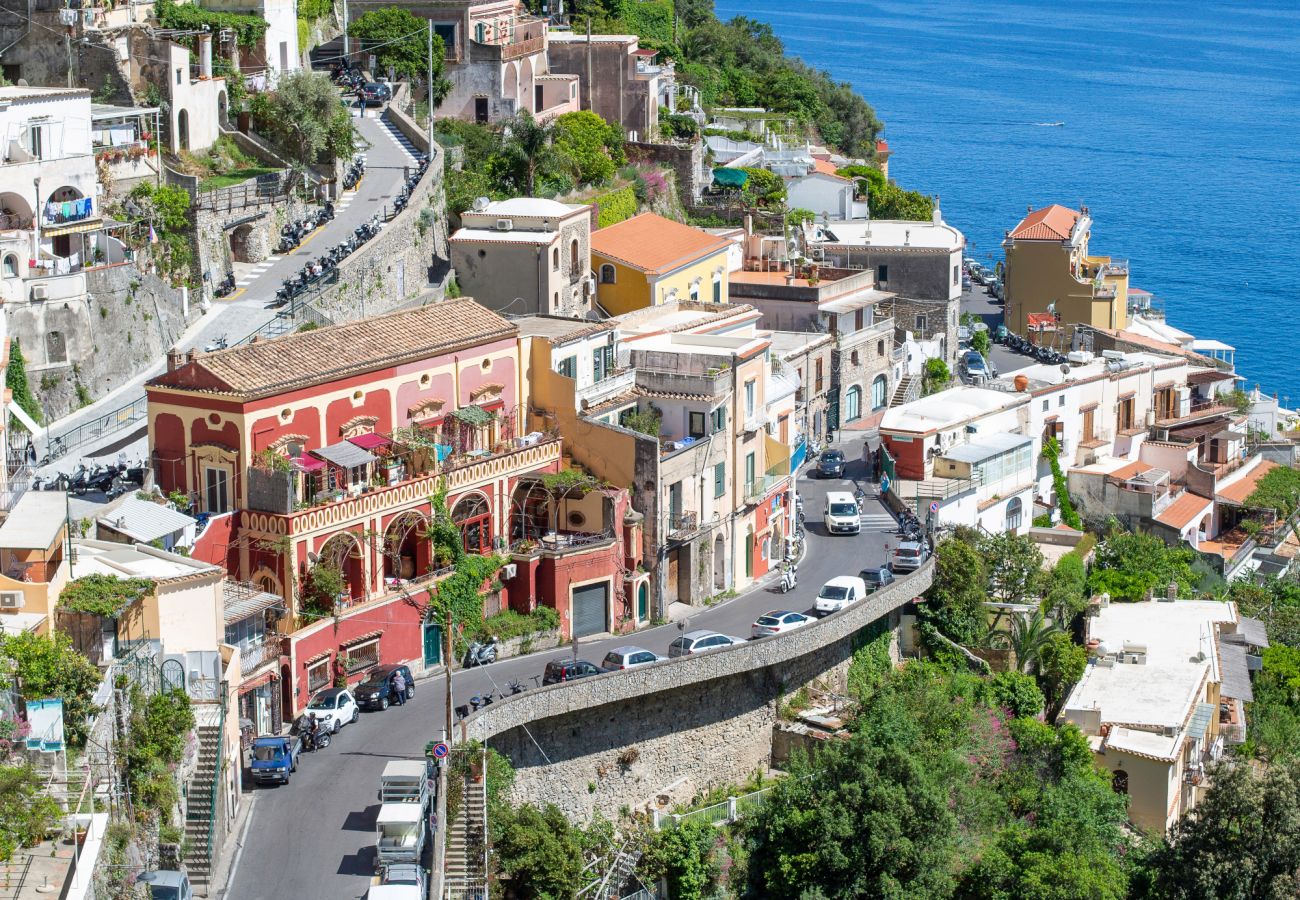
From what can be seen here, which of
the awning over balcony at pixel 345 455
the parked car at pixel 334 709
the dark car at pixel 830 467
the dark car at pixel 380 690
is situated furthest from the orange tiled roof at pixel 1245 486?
the parked car at pixel 334 709

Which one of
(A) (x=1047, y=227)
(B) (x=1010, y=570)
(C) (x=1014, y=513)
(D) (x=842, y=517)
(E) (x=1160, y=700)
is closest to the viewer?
(E) (x=1160, y=700)

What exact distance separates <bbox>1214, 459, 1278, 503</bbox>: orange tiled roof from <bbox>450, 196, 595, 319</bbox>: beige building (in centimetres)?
2396

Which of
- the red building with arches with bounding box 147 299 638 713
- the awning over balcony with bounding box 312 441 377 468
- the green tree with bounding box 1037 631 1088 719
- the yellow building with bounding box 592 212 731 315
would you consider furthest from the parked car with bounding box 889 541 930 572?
the awning over balcony with bounding box 312 441 377 468

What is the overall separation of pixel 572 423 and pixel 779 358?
550 inches

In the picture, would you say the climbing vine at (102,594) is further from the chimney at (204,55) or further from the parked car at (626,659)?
the chimney at (204,55)

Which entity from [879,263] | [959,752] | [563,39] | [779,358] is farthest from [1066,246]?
[959,752]

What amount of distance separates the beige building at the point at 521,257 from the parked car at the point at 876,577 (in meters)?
12.3

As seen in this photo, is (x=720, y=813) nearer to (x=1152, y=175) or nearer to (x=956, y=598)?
(x=956, y=598)

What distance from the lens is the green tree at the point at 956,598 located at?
52.2 m

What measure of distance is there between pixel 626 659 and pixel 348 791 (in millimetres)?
8376

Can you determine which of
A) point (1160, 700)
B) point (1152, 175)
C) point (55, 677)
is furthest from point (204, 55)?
point (1152, 175)

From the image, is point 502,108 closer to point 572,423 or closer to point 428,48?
point 428,48

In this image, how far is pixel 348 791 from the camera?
37906 mm

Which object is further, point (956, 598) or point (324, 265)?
point (324, 265)
